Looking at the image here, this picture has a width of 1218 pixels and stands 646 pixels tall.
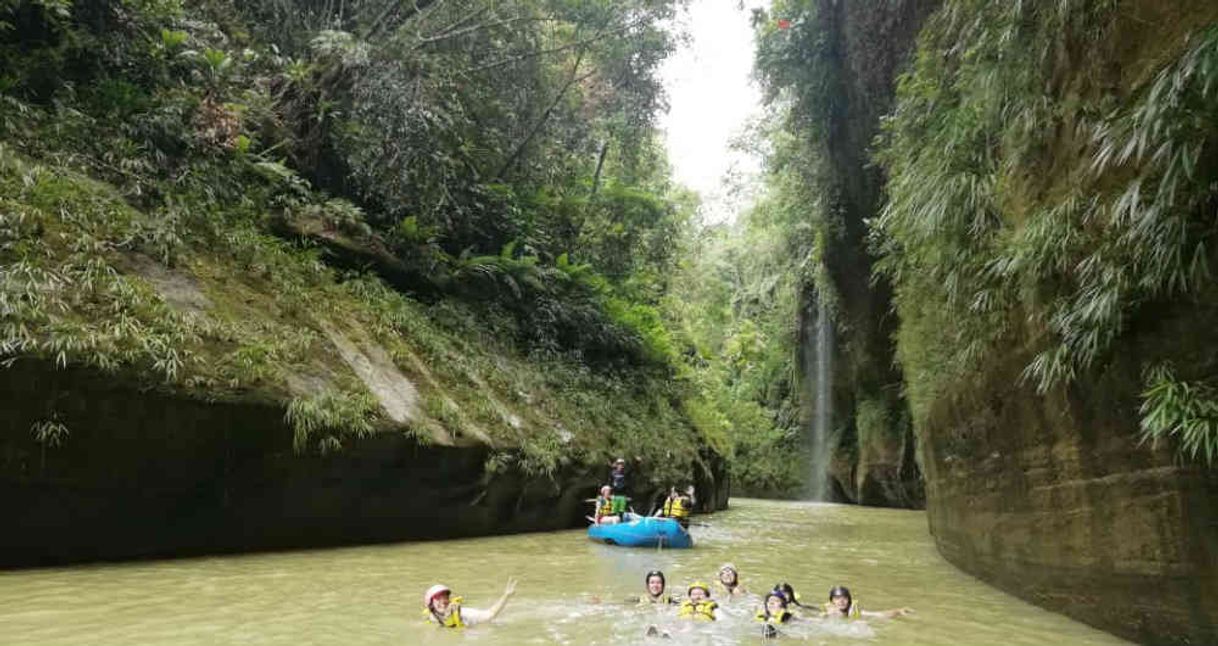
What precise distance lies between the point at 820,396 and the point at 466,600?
2291 cm

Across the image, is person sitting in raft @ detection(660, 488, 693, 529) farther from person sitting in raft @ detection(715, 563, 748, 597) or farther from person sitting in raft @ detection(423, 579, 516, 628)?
person sitting in raft @ detection(423, 579, 516, 628)

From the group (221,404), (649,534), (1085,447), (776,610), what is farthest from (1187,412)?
(649,534)

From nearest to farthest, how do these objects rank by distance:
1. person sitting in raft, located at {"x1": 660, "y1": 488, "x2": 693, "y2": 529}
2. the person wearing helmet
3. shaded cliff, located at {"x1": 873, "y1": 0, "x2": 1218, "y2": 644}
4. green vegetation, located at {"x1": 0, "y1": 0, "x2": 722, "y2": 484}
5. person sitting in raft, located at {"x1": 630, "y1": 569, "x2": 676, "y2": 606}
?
shaded cliff, located at {"x1": 873, "y1": 0, "x2": 1218, "y2": 644} < person sitting in raft, located at {"x1": 630, "y1": 569, "x2": 676, "y2": 606} < green vegetation, located at {"x1": 0, "y1": 0, "x2": 722, "y2": 484} < person sitting in raft, located at {"x1": 660, "y1": 488, "x2": 693, "y2": 529} < the person wearing helmet

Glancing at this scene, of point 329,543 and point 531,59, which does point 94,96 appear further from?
point 531,59

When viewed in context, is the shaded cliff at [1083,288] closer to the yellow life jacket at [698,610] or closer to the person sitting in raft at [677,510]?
the yellow life jacket at [698,610]

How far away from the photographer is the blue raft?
11.7m

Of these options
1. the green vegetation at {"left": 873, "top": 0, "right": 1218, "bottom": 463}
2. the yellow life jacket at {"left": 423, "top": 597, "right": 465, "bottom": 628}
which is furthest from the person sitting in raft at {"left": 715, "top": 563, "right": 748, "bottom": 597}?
the green vegetation at {"left": 873, "top": 0, "right": 1218, "bottom": 463}

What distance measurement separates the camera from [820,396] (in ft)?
92.0

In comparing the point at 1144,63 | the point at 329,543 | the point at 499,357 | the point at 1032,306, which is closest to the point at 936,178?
the point at 1032,306

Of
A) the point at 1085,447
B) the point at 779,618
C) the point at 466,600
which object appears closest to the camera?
the point at 1085,447

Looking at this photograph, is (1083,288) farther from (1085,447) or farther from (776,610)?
(776,610)

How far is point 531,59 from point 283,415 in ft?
35.1

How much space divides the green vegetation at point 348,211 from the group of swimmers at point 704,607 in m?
3.88

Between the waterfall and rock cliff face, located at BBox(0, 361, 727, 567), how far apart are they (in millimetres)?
17864
